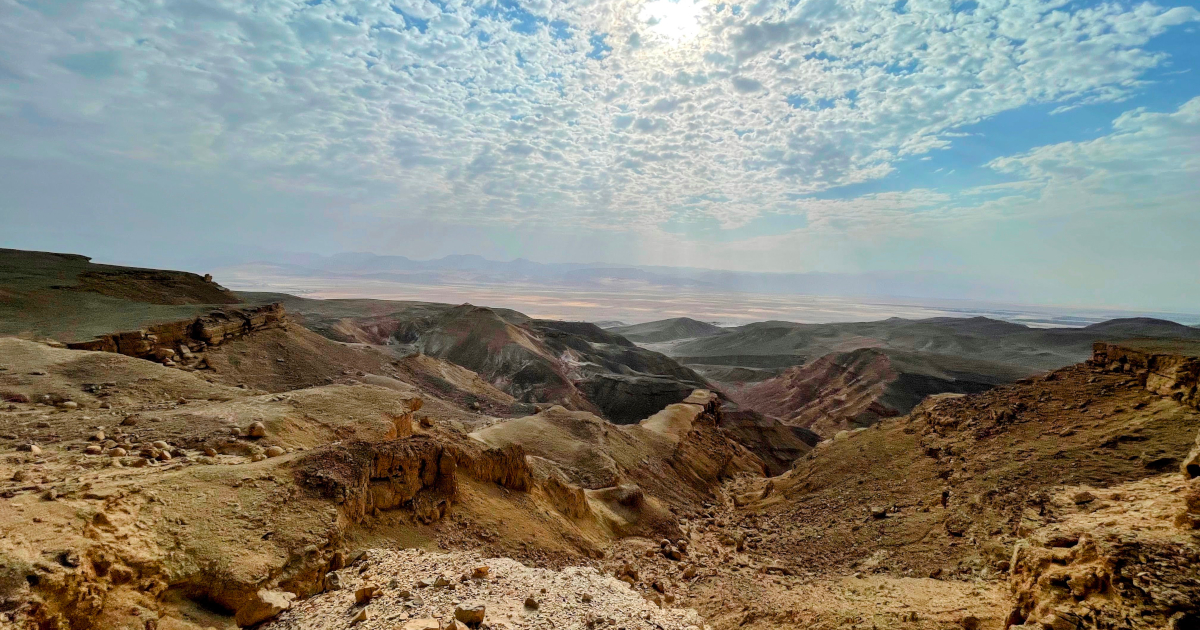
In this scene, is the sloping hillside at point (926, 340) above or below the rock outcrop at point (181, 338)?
below

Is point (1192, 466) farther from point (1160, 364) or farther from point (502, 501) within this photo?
point (502, 501)

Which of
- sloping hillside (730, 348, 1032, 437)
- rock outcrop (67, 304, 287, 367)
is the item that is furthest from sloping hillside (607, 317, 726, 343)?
rock outcrop (67, 304, 287, 367)

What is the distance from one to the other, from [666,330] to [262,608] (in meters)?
113

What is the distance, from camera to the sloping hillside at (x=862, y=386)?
1670 inches

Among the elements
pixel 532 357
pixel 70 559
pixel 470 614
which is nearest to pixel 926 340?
pixel 532 357

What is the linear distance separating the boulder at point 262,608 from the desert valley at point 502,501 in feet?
0.08

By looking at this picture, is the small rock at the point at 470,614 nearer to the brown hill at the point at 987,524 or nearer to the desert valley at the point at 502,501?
the desert valley at the point at 502,501

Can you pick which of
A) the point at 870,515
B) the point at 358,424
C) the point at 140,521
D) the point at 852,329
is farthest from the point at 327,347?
the point at 852,329

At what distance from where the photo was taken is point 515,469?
12547mm

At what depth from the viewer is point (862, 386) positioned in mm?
47531

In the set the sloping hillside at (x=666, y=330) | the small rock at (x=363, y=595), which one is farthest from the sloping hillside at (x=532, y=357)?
the sloping hillside at (x=666, y=330)

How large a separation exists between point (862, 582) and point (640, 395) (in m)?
33.2

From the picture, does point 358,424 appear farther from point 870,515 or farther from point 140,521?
point 870,515

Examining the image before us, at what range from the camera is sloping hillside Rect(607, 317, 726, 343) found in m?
113
